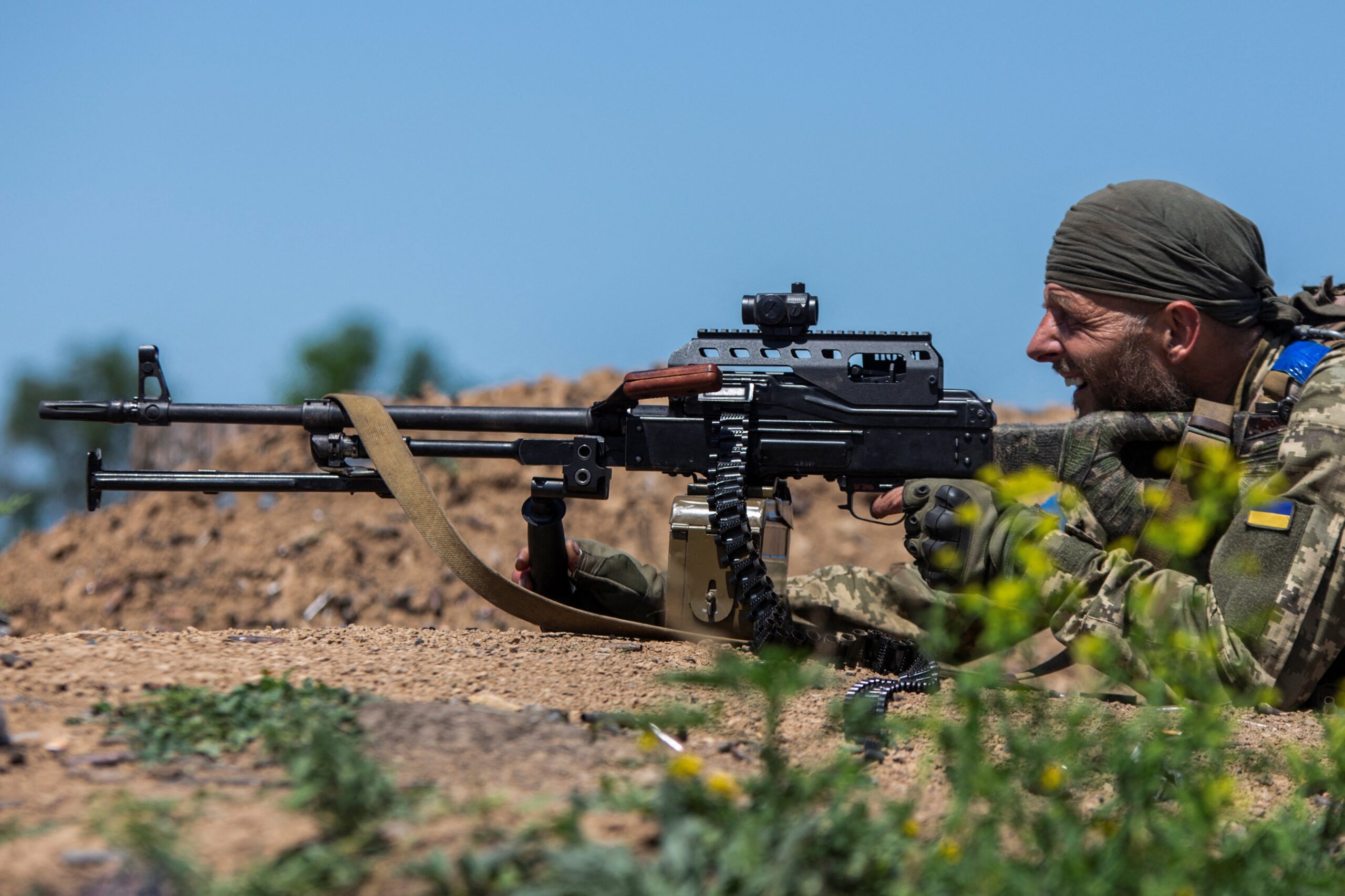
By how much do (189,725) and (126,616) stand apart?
6.89m

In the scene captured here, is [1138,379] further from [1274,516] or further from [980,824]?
[980,824]

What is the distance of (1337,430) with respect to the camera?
4.57 metres

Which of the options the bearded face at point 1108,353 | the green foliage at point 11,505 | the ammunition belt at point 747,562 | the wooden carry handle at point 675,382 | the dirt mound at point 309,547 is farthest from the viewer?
the dirt mound at point 309,547

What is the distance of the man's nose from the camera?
5785mm

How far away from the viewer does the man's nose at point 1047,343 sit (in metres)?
5.79

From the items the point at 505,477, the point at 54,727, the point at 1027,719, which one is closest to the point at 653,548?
the point at 505,477

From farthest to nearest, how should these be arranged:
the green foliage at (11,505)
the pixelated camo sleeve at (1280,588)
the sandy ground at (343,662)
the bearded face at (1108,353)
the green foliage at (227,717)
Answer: the bearded face at (1108,353)
the green foliage at (11,505)
the pixelated camo sleeve at (1280,588)
the green foliage at (227,717)
the sandy ground at (343,662)

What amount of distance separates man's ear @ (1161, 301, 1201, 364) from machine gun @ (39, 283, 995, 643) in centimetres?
98

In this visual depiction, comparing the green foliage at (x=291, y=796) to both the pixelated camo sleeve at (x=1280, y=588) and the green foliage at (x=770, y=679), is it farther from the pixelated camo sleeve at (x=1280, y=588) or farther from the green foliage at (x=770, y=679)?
the pixelated camo sleeve at (x=1280, y=588)

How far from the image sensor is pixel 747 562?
522 cm

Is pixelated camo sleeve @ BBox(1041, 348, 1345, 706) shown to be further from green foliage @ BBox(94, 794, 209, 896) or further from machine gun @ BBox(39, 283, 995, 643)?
green foliage @ BBox(94, 794, 209, 896)

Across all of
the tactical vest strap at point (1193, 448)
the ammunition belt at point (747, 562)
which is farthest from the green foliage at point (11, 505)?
the tactical vest strap at point (1193, 448)

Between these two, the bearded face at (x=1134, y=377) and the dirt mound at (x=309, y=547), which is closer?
the bearded face at (x=1134, y=377)

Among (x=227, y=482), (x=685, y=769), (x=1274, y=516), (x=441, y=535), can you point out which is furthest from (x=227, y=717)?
(x=1274, y=516)
